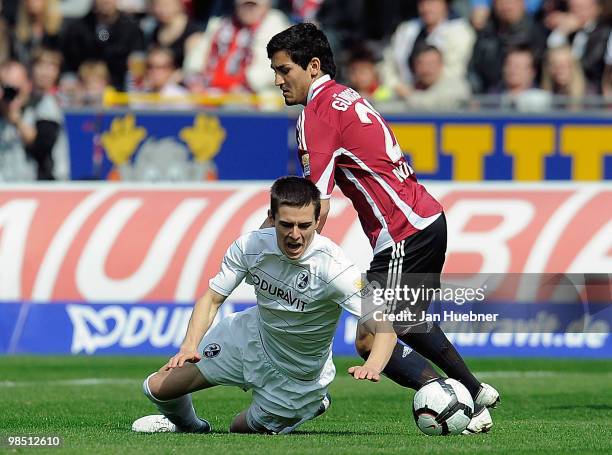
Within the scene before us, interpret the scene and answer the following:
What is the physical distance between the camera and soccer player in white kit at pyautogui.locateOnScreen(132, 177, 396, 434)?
7805mm

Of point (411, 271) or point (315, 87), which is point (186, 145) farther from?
point (411, 271)

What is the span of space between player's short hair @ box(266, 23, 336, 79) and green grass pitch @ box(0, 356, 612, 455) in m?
2.29

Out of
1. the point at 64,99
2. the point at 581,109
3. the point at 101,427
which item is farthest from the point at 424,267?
the point at 64,99

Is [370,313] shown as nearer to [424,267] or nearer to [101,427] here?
[424,267]

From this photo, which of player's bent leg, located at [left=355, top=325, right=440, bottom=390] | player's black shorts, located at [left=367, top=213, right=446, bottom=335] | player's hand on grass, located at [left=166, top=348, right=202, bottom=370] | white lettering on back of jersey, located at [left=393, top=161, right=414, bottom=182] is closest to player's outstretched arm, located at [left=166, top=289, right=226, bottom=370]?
player's hand on grass, located at [left=166, top=348, right=202, bottom=370]

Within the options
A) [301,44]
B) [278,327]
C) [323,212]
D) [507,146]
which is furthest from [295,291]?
[507,146]

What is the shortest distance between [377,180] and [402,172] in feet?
0.62

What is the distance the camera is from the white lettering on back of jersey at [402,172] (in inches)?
344

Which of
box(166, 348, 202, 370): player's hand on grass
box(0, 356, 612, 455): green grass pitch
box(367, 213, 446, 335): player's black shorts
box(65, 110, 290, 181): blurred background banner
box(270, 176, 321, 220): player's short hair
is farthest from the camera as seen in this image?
box(65, 110, 290, 181): blurred background banner

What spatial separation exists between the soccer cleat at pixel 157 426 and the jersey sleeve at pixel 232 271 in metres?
1.12

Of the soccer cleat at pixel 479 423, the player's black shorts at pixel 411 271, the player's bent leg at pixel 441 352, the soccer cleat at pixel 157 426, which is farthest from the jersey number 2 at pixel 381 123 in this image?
the soccer cleat at pixel 157 426

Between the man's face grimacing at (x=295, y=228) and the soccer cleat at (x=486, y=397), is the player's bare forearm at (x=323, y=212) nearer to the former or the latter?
the man's face grimacing at (x=295, y=228)

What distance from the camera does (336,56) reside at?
18.2 meters

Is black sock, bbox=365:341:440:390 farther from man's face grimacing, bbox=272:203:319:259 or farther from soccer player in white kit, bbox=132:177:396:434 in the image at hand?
man's face grimacing, bbox=272:203:319:259
